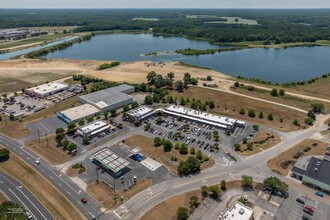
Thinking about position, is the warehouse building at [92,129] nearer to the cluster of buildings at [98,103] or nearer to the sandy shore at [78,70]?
the cluster of buildings at [98,103]

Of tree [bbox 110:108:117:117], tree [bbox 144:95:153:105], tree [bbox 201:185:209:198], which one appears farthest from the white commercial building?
tree [bbox 144:95:153:105]

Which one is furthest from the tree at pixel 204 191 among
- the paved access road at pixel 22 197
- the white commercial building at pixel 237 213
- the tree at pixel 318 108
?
the tree at pixel 318 108

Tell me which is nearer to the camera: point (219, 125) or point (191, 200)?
point (191, 200)

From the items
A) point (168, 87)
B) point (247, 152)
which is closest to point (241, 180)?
point (247, 152)

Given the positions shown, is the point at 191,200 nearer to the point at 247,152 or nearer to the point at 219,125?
the point at 247,152

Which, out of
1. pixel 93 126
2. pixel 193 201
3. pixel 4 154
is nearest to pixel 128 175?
pixel 193 201

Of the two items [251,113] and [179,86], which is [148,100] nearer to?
[179,86]
